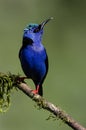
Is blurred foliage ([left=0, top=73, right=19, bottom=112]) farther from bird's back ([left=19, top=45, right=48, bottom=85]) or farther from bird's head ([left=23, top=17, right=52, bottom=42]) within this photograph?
bird's head ([left=23, top=17, right=52, bottom=42])

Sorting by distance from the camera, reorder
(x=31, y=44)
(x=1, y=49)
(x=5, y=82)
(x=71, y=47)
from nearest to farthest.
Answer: (x=5, y=82) → (x=31, y=44) → (x=1, y=49) → (x=71, y=47)

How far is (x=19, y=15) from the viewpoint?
2008 cm

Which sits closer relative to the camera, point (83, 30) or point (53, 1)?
point (83, 30)

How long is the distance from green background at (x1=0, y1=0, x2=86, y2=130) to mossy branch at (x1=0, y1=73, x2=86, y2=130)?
5675 millimetres

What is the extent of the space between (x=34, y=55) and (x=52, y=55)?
829 cm

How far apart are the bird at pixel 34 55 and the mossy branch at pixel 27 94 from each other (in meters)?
0.81

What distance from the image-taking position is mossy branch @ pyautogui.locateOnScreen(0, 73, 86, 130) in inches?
317

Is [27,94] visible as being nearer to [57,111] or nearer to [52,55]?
[57,111]

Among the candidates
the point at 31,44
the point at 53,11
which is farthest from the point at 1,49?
the point at 31,44

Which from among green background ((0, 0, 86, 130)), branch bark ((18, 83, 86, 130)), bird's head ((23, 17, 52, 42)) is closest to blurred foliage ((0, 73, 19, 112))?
branch bark ((18, 83, 86, 130))

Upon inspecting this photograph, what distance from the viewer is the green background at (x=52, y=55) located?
50.0ft

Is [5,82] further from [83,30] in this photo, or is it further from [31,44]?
[83,30]

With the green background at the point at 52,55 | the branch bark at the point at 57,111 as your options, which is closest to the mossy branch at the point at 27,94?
the branch bark at the point at 57,111

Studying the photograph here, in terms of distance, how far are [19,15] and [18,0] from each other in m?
0.92
